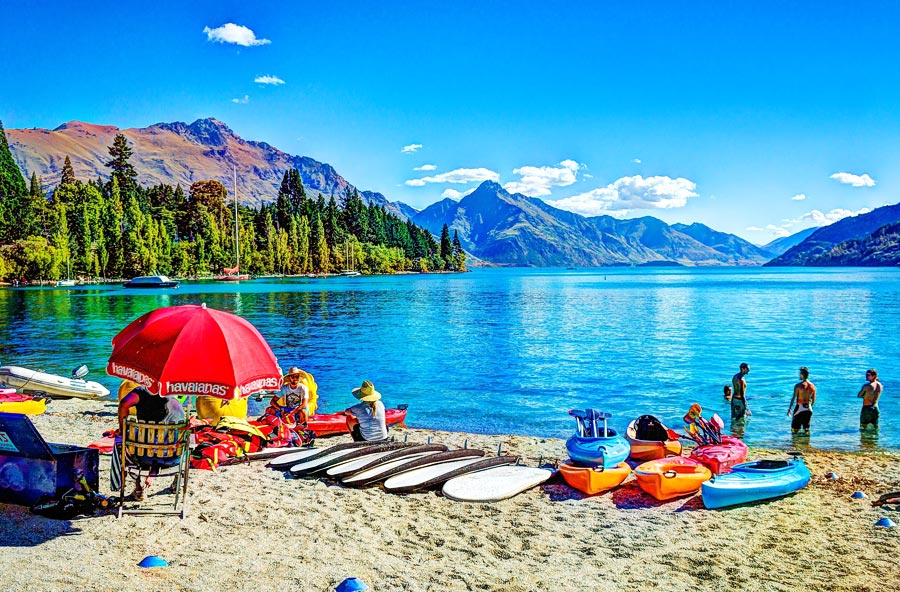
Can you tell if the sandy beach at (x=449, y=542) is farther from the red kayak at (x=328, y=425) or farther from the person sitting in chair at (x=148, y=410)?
the red kayak at (x=328, y=425)

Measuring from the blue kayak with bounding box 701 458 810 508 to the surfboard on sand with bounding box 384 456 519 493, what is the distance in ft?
12.6

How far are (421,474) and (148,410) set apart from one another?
4873mm

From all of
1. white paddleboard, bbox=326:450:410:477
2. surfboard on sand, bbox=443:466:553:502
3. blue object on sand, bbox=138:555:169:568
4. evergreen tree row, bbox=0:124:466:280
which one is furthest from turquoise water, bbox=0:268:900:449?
evergreen tree row, bbox=0:124:466:280

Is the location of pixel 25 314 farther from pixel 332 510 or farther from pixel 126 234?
pixel 126 234

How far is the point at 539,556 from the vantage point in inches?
340

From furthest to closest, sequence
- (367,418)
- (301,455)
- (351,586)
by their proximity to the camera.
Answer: (367,418), (301,455), (351,586)

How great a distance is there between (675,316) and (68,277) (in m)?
108

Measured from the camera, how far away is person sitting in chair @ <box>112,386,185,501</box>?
8.86 metres

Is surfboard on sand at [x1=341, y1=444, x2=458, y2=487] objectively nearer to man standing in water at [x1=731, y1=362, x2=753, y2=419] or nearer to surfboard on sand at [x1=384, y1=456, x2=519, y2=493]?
surfboard on sand at [x1=384, y1=456, x2=519, y2=493]

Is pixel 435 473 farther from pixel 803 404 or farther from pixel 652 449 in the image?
pixel 803 404

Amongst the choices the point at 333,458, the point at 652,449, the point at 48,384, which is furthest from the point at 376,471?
the point at 48,384

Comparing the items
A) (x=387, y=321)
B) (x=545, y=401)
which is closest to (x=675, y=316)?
(x=387, y=321)

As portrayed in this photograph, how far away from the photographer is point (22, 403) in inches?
706

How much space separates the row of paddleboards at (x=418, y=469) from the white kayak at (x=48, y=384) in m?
13.5
